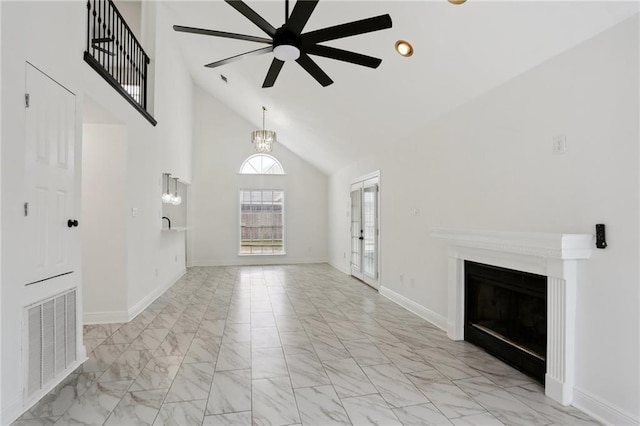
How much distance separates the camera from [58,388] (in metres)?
2.67

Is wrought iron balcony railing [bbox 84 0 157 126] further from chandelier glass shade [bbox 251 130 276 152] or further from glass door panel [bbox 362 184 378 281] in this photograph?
glass door panel [bbox 362 184 378 281]

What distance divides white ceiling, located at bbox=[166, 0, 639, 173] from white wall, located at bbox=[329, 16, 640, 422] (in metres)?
0.18

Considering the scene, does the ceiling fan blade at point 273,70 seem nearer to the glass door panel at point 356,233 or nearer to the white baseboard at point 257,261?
the glass door panel at point 356,233

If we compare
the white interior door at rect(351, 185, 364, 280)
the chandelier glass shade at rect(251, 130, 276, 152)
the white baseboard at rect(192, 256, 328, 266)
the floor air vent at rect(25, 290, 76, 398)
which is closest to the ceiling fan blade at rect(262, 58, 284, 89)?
the floor air vent at rect(25, 290, 76, 398)

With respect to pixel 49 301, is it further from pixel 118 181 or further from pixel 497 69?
pixel 497 69

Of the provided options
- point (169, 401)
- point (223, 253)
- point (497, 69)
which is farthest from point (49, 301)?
point (223, 253)

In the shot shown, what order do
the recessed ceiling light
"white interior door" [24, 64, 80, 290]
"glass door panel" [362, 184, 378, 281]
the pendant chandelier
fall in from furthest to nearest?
the pendant chandelier
"glass door panel" [362, 184, 378, 281]
the recessed ceiling light
"white interior door" [24, 64, 80, 290]

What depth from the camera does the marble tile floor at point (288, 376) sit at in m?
2.32

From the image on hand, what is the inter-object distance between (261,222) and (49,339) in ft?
23.6

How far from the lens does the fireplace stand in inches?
112

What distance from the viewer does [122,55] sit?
4672mm

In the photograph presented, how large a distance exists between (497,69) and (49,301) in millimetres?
4108

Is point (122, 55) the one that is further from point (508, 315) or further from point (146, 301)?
point (508, 315)

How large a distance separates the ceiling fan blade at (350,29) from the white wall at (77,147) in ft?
6.31
